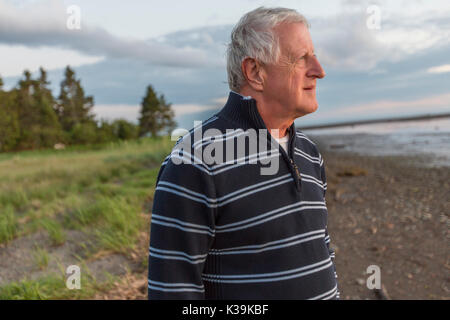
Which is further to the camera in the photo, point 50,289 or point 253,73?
point 50,289

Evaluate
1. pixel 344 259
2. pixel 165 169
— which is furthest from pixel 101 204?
pixel 165 169

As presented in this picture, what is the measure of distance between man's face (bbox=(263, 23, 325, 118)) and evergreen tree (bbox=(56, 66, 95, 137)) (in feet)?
173

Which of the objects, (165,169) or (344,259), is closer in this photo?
(165,169)

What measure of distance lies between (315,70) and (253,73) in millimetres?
298

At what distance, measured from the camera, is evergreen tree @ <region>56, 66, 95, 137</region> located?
51750mm

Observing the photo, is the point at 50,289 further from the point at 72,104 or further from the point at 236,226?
the point at 72,104

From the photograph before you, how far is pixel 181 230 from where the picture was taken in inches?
57.1

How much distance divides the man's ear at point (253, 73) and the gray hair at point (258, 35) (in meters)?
0.02

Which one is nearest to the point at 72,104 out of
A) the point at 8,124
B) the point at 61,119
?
the point at 61,119

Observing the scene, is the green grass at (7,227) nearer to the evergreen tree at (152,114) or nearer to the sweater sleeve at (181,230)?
the sweater sleeve at (181,230)

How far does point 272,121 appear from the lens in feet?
5.79

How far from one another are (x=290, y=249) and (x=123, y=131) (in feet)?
154

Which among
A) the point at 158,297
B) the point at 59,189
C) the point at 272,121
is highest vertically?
the point at 272,121
